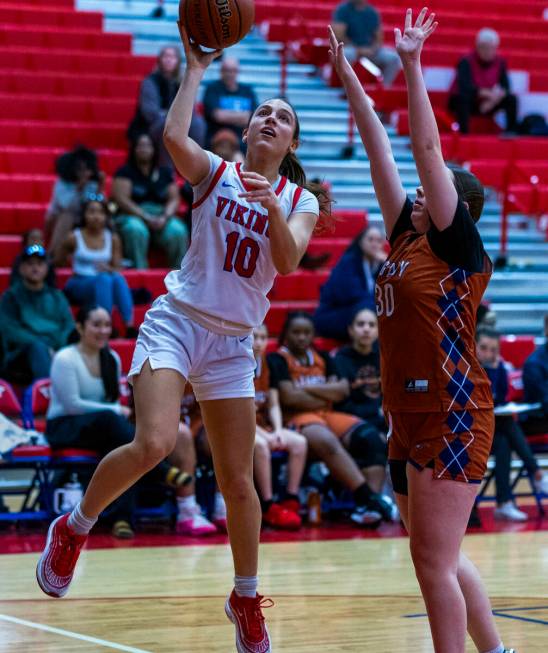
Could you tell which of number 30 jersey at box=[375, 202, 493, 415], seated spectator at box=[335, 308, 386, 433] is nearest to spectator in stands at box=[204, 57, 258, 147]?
seated spectator at box=[335, 308, 386, 433]

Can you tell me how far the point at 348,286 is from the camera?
32.5 feet

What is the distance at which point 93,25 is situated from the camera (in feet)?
47.5

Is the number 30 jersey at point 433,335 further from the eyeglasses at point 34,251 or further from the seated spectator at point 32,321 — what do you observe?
the eyeglasses at point 34,251

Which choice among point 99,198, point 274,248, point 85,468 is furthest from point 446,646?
point 99,198

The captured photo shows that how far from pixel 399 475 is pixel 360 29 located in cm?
1086

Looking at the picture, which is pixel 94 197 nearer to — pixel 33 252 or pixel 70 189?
pixel 70 189

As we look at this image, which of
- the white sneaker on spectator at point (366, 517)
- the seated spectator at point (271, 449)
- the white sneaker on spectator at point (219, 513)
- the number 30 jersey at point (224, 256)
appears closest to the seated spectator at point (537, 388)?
the white sneaker on spectator at point (366, 517)

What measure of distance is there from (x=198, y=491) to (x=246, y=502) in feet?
12.8

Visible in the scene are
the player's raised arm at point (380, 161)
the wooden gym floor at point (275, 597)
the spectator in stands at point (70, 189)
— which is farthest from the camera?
the spectator in stands at point (70, 189)

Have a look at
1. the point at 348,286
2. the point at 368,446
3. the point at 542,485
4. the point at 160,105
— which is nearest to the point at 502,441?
the point at 542,485

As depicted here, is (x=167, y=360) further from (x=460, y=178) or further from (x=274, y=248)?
(x=460, y=178)

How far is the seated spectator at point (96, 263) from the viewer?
9.82m

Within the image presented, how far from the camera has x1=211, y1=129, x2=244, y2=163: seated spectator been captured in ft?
35.6

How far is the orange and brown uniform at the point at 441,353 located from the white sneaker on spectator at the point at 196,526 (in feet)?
13.8
